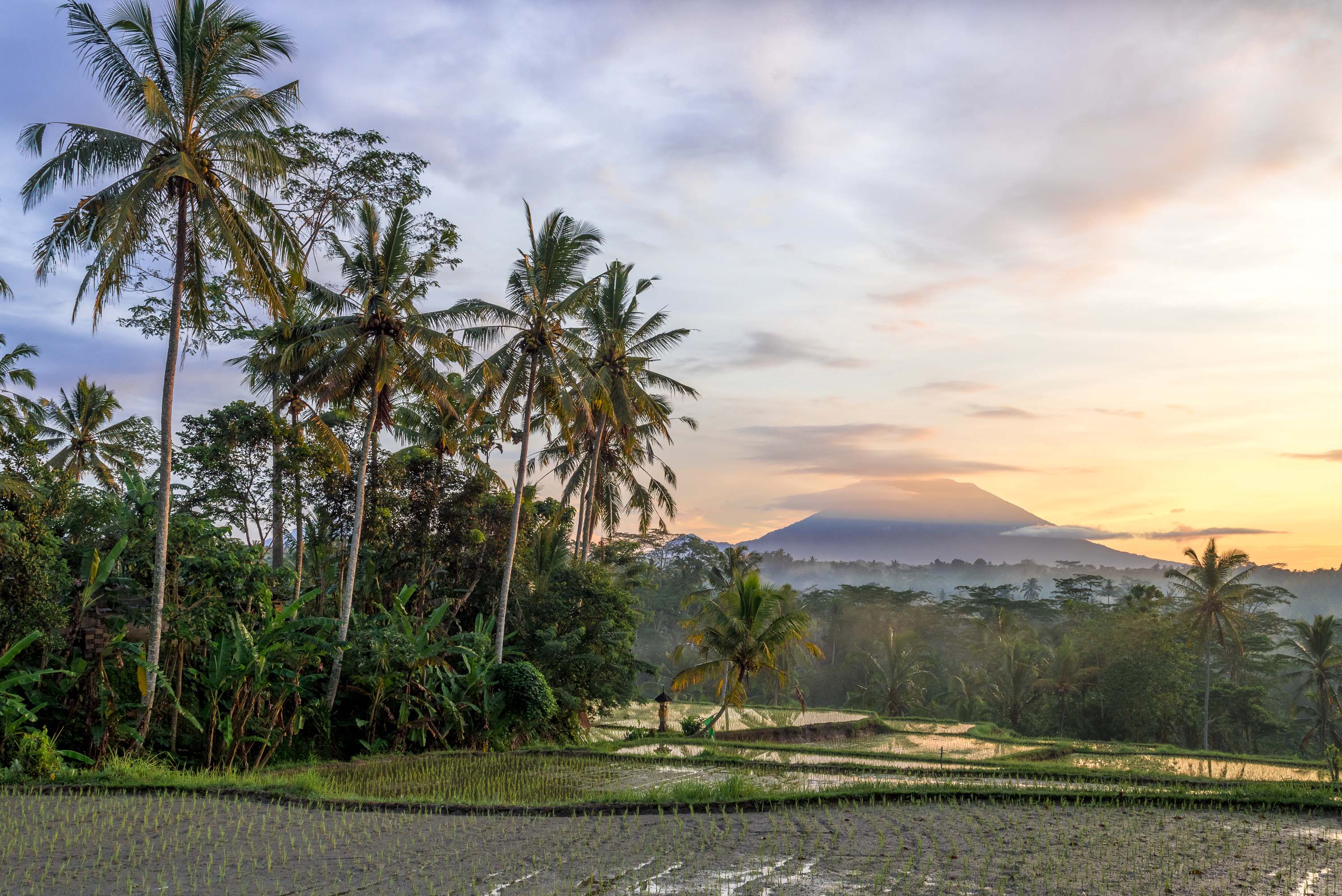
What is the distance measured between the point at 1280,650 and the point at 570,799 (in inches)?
3342

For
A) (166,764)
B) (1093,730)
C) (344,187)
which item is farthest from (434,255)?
(1093,730)

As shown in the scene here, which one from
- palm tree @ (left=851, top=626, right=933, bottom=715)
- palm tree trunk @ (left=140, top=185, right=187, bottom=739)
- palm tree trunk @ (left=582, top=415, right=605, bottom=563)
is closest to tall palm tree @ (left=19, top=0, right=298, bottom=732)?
palm tree trunk @ (left=140, top=185, right=187, bottom=739)

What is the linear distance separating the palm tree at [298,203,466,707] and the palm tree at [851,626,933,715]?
78.6ft

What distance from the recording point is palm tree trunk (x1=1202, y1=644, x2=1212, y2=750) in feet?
91.0

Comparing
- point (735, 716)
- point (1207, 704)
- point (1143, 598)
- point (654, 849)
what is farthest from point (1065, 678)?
point (654, 849)

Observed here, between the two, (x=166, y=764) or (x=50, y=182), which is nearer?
(x=50, y=182)

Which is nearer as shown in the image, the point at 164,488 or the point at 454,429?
the point at 164,488

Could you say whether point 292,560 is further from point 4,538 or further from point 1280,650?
point 1280,650

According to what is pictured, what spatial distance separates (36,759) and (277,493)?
7.39m

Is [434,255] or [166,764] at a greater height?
[434,255]

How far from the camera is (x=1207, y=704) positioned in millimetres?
27641

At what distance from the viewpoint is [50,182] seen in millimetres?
10992

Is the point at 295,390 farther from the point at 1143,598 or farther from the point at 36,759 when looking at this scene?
the point at 1143,598

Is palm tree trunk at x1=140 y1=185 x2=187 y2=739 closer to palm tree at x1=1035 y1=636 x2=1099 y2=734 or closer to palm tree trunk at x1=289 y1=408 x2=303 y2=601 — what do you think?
palm tree trunk at x1=289 y1=408 x2=303 y2=601
